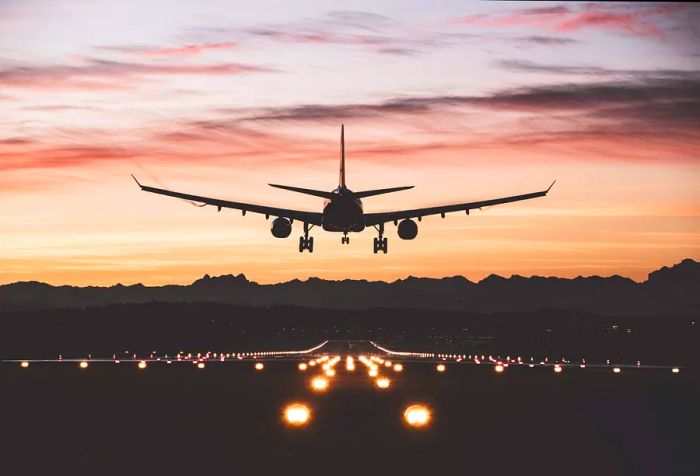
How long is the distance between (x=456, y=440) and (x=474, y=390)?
27.9 meters

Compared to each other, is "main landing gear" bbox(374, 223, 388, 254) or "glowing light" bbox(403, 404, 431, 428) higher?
"main landing gear" bbox(374, 223, 388, 254)

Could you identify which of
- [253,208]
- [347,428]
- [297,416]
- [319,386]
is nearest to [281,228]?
[253,208]

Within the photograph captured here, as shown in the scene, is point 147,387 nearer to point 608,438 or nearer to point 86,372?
point 86,372

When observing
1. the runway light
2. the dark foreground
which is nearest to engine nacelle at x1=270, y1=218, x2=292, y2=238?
the dark foreground

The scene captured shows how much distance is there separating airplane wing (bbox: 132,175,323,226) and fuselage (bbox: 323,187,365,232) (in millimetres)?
2964

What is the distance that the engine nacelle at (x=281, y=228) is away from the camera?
278 ft

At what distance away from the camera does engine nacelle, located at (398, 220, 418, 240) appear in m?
86.2

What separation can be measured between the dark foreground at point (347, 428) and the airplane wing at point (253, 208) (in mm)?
15755

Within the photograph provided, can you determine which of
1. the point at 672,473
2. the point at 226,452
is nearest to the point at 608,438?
the point at 672,473

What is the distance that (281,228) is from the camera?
85000 millimetres

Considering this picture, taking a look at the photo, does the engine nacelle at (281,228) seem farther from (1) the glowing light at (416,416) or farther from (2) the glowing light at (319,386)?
(1) the glowing light at (416,416)

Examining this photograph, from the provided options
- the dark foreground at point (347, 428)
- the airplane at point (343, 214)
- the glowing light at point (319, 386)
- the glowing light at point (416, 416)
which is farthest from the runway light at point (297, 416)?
the airplane at point (343, 214)

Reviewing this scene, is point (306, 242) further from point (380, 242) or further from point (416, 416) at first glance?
point (416, 416)

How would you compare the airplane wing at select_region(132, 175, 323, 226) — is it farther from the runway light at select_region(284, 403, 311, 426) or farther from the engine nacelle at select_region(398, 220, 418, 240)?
the runway light at select_region(284, 403, 311, 426)
